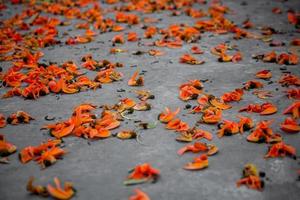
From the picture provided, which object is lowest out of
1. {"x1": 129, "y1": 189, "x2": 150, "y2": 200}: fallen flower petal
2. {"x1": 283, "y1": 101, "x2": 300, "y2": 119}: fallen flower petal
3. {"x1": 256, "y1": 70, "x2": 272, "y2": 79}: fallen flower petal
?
{"x1": 129, "y1": 189, "x2": 150, "y2": 200}: fallen flower petal

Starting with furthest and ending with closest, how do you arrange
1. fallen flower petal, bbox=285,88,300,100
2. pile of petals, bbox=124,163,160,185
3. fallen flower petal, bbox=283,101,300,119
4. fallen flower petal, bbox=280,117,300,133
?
fallen flower petal, bbox=285,88,300,100, fallen flower petal, bbox=283,101,300,119, fallen flower petal, bbox=280,117,300,133, pile of petals, bbox=124,163,160,185

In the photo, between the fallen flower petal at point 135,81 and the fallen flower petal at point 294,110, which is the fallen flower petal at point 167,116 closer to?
the fallen flower petal at point 135,81

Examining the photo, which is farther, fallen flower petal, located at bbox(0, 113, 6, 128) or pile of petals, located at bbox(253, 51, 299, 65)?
pile of petals, located at bbox(253, 51, 299, 65)

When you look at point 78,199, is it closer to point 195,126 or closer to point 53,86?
point 195,126

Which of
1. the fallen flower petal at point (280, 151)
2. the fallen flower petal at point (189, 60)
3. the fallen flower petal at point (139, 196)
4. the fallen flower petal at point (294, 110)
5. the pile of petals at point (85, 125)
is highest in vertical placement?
the fallen flower petal at point (189, 60)

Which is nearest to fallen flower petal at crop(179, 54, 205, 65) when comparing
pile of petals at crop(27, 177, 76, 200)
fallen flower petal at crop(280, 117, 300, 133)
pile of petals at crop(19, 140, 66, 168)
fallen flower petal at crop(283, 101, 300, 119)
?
fallen flower petal at crop(283, 101, 300, 119)

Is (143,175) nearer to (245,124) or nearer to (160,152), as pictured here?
(160,152)

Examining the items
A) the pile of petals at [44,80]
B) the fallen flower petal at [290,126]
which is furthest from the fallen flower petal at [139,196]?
the pile of petals at [44,80]

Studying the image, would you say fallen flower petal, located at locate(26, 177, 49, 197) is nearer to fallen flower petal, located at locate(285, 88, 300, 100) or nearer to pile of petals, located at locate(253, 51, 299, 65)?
fallen flower petal, located at locate(285, 88, 300, 100)
